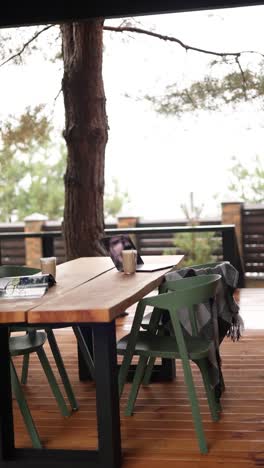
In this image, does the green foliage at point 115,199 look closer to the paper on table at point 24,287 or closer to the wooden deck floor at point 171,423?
the wooden deck floor at point 171,423

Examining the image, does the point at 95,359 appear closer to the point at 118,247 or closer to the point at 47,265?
the point at 47,265

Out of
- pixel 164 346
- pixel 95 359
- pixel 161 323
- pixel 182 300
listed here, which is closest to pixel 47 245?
pixel 161 323

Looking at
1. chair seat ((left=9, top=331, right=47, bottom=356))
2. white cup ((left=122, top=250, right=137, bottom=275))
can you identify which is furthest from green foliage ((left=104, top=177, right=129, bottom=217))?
chair seat ((left=9, top=331, right=47, bottom=356))

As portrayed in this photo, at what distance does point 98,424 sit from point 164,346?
2.09ft

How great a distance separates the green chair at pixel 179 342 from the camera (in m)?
3.04

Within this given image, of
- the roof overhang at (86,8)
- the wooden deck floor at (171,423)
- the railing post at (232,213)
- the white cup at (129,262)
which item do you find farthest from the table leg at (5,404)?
the railing post at (232,213)

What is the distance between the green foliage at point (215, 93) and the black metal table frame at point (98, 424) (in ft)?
19.4

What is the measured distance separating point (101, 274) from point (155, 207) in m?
11.7

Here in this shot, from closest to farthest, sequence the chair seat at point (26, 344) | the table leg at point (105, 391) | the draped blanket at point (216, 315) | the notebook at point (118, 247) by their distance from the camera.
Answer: the table leg at point (105, 391) → the draped blanket at point (216, 315) → the chair seat at point (26, 344) → the notebook at point (118, 247)

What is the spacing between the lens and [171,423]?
131 inches

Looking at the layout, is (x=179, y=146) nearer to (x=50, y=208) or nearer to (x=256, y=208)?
(x=50, y=208)

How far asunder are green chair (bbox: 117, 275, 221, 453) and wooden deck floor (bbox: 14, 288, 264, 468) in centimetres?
10

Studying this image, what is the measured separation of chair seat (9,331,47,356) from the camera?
133 inches

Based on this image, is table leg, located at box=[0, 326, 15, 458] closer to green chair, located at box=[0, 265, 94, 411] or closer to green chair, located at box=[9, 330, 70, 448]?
green chair, located at box=[9, 330, 70, 448]
